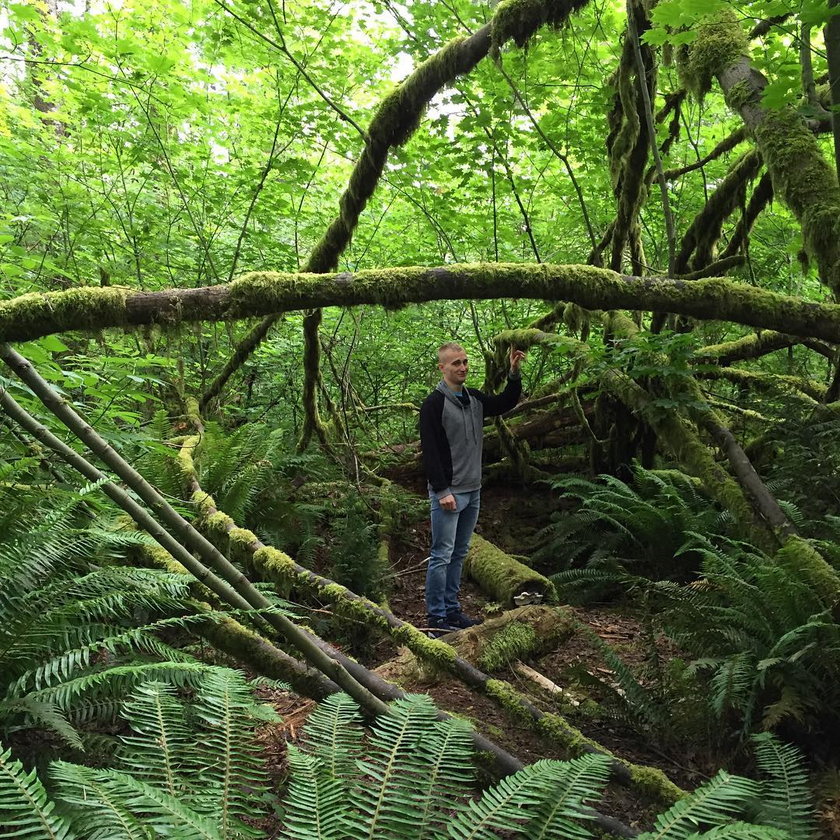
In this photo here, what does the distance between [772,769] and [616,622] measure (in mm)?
2765

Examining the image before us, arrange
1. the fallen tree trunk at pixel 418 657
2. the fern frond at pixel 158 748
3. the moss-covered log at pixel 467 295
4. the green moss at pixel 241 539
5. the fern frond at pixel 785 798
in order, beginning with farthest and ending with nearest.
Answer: the green moss at pixel 241 539 < the fallen tree trunk at pixel 418 657 < the moss-covered log at pixel 467 295 < the fern frond at pixel 785 798 < the fern frond at pixel 158 748

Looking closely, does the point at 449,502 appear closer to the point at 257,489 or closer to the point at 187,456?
the point at 257,489

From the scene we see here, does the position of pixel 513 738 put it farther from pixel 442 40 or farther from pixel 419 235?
pixel 419 235

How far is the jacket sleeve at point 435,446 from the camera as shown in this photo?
4.86 metres

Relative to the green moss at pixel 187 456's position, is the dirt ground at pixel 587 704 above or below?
below

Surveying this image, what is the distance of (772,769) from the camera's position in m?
2.24

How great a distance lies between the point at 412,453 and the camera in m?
7.99

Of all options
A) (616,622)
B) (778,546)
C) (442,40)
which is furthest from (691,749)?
(442,40)

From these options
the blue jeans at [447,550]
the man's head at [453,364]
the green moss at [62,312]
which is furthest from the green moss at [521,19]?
the blue jeans at [447,550]

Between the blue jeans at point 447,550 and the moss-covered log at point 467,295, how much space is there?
2.67 m

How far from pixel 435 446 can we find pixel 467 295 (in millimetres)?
2505

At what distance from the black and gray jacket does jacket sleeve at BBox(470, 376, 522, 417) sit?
35 centimetres

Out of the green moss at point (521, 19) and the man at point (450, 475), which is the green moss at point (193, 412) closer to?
the man at point (450, 475)

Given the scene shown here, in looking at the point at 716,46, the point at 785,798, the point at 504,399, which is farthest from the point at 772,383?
the point at 785,798
